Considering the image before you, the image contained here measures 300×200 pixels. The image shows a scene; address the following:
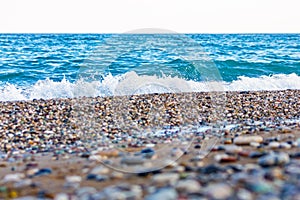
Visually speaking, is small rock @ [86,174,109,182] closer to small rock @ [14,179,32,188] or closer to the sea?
small rock @ [14,179,32,188]

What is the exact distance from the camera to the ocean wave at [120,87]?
1121 cm

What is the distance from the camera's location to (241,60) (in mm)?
18969

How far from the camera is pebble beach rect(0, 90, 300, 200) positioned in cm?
296

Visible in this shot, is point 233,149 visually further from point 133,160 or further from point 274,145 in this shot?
point 133,160

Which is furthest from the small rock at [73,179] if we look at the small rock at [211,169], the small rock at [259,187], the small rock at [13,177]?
the small rock at [259,187]

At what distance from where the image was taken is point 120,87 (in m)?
11.8

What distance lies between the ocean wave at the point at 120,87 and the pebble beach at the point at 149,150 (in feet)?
7.08

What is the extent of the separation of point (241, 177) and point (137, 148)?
1.84 m

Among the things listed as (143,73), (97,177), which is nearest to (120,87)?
(143,73)

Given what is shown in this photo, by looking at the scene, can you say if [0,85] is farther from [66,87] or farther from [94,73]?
[94,73]

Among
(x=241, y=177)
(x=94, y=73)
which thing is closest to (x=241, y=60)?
(x=94, y=73)

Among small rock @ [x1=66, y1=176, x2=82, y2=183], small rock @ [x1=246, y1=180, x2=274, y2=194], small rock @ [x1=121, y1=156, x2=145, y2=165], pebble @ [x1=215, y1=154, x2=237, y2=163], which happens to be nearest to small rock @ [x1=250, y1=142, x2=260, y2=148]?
pebble @ [x1=215, y1=154, x2=237, y2=163]

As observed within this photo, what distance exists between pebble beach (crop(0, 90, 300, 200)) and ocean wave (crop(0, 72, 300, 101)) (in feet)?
7.08

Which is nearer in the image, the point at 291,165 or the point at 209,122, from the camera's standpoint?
the point at 291,165
